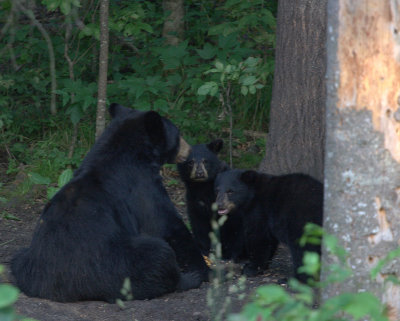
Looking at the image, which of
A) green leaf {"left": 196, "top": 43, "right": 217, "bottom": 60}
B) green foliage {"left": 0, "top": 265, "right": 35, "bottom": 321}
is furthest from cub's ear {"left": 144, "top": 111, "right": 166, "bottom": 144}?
green foliage {"left": 0, "top": 265, "right": 35, "bottom": 321}

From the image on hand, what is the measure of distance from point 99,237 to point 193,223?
217cm

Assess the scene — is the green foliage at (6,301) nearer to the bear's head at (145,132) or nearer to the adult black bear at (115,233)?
the adult black bear at (115,233)

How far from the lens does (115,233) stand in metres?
4.88

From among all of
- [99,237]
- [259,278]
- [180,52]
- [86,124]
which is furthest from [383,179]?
[86,124]

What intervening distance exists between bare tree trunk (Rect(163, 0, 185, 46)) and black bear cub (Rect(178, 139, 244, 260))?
350 cm

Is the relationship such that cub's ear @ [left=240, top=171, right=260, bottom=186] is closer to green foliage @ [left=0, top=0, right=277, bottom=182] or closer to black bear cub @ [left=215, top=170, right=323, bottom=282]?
black bear cub @ [left=215, top=170, right=323, bottom=282]

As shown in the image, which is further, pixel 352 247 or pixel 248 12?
pixel 248 12

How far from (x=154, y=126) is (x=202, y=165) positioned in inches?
61.3

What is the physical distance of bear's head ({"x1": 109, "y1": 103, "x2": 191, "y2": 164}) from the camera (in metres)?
5.22

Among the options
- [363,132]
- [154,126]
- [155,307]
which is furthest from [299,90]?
[363,132]

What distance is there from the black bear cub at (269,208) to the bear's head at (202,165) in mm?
Answer: 413

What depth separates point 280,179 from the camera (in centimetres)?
582

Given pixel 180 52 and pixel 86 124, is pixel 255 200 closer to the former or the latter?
pixel 180 52

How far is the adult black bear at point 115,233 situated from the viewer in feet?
15.6
